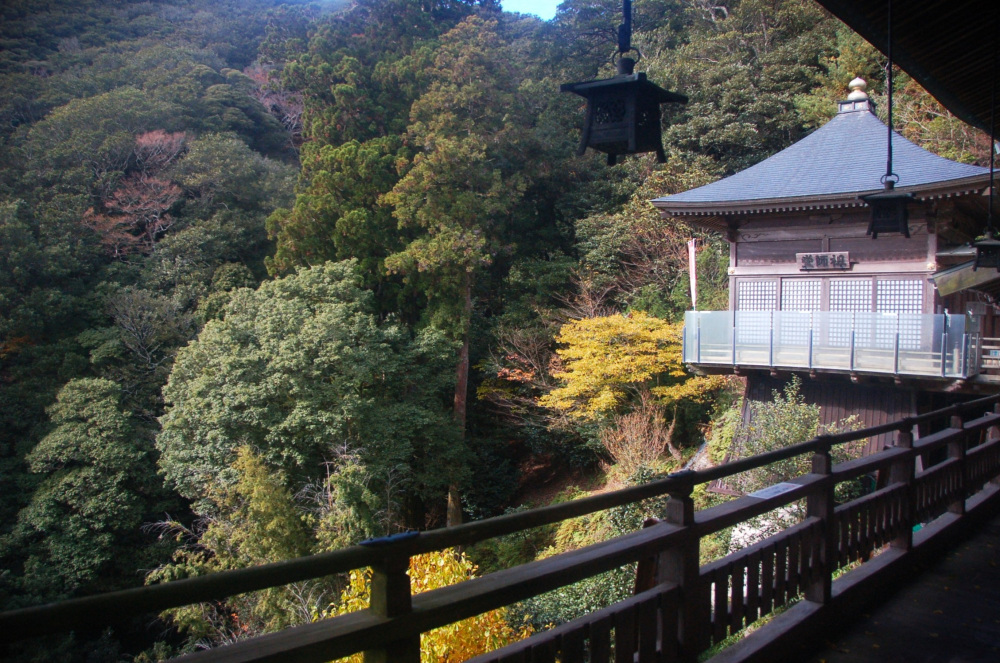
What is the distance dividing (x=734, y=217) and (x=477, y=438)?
8.44 metres

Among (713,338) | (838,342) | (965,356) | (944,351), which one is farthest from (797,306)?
(965,356)

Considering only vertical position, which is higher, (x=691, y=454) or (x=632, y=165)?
(x=632, y=165)

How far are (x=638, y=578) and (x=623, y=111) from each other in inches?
88.0

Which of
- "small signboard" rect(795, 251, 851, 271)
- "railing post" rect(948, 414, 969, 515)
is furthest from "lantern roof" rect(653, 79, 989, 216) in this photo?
"railing post" rect(948, 414, 969, 515)

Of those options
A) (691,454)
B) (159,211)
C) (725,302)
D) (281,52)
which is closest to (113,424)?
(159,211)

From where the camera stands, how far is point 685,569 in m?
2.10

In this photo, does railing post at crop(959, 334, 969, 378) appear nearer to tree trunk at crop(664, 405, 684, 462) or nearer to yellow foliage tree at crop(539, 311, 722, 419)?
yellow foliage tree at crop(539, 311, 722, 419)

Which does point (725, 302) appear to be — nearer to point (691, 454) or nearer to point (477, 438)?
point (691, 454)

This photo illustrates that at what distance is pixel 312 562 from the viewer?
4.48ft

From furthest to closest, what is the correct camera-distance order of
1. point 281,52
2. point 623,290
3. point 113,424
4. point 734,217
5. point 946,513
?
1. point 281,52
2. point 623,290
3. point 113,424
4. point 734,217
5. point 946,513

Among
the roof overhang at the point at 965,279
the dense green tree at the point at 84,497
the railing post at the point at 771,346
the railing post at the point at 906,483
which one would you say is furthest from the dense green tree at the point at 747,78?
the railing post at the point at 906,483

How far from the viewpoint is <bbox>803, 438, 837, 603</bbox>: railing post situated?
9.23ft

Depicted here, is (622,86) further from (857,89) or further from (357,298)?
(357,298)

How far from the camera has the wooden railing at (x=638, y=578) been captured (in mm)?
1278
